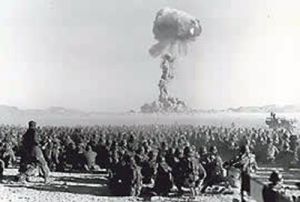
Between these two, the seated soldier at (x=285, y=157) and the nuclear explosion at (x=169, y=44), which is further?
the seated soldier at (x=285, y=157)

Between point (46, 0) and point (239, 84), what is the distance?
1473 millimetres

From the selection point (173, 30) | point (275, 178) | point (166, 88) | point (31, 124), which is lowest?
point (275, 178)

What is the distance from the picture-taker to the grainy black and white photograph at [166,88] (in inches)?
213

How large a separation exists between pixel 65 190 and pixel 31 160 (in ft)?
1.23

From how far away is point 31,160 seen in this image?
236 inches

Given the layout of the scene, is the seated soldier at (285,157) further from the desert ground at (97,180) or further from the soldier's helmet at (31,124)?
the soldier's helmet at (31,124)

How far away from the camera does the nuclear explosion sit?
5.42 metres

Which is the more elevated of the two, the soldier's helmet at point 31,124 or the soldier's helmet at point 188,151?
the soldier's helmet at point 31,124

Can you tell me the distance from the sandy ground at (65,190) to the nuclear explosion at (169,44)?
2.09 ft

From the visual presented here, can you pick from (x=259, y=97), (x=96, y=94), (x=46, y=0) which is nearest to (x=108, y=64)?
(x=96, y=94)

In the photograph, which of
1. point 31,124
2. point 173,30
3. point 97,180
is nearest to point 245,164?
point 173,30

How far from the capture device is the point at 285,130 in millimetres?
5566

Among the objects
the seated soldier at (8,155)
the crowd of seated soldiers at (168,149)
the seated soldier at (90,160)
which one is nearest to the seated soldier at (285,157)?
the crowd of seated soldiers at (168,149)

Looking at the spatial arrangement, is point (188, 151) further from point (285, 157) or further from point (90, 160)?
point (90, 160)
